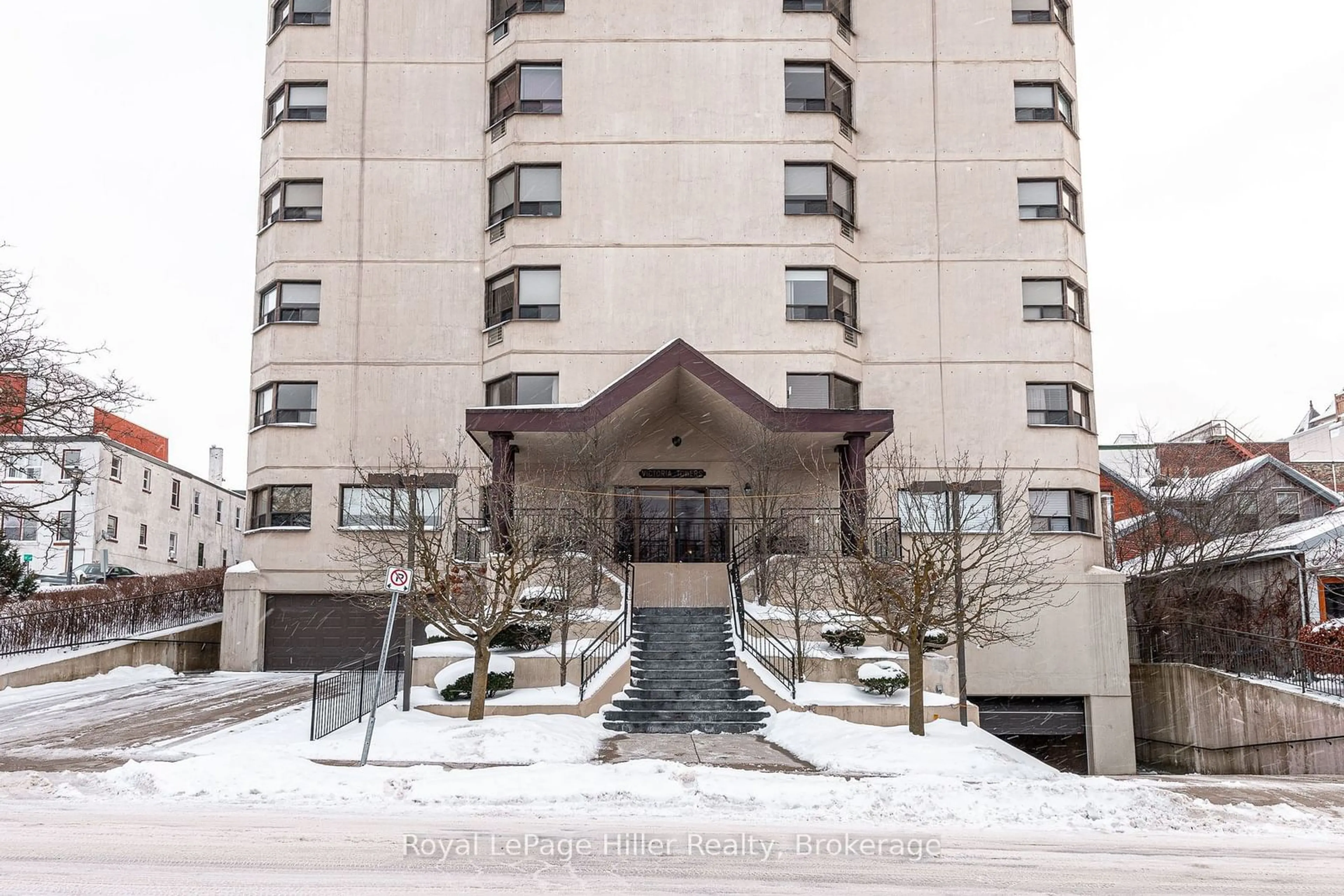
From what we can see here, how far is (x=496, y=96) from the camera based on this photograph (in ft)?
102

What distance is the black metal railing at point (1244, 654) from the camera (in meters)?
22.3

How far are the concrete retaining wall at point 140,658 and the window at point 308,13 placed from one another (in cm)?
1760

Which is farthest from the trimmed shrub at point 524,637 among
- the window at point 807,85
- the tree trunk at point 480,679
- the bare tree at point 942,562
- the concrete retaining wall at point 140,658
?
the window at point 807,85

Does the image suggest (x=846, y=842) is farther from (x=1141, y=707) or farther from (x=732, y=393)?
(x=1141, y=707)

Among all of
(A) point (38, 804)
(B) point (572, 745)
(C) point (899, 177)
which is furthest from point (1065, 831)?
(C) point (899, 177)

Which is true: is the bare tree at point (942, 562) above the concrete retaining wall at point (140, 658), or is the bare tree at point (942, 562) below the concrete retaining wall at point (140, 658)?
above

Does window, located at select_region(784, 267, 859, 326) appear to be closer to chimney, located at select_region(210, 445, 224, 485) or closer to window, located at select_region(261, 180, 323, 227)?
window, located at select_region(261, 180, 323, 227)

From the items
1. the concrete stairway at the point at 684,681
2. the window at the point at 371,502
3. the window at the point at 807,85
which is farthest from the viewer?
the window at the point at 807,85

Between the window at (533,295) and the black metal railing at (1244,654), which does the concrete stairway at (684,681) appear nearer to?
the window at (533,295)

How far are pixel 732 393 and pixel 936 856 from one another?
52.2 feet

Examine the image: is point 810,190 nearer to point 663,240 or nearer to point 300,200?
point 663,240

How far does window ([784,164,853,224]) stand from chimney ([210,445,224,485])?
46520 mm

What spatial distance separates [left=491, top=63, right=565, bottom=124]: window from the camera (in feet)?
99.8

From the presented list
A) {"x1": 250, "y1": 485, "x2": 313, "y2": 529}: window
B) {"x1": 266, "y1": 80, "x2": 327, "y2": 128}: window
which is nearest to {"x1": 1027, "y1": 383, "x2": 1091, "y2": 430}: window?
{"x1": 250, "y1": 485, "x2": 313, "y2": 529}: window
